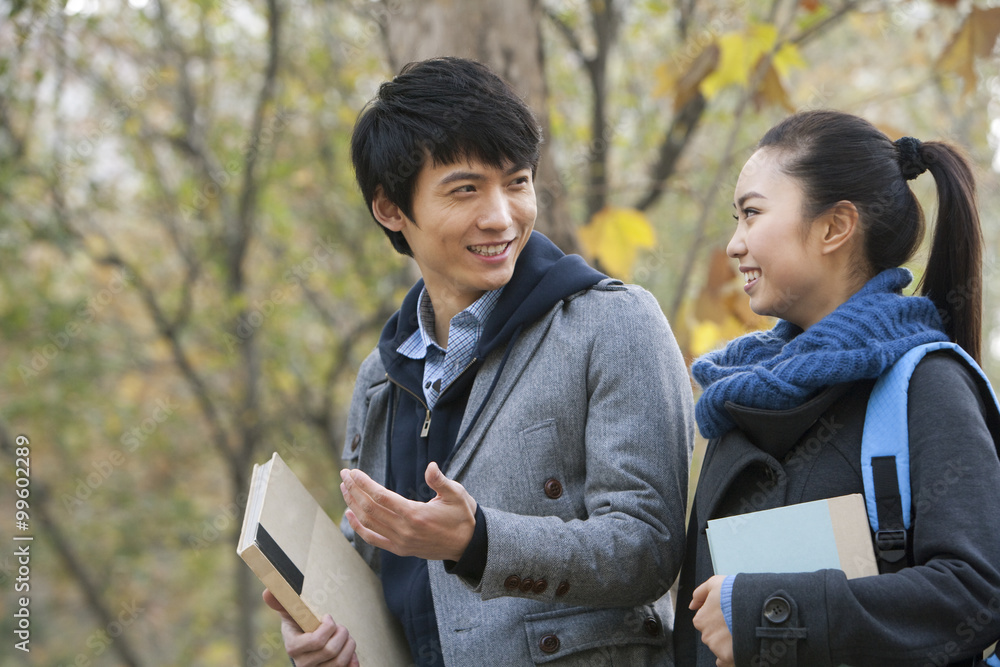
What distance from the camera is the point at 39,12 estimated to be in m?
4.32

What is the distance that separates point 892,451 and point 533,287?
814 mm

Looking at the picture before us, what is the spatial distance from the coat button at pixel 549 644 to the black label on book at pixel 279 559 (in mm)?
469

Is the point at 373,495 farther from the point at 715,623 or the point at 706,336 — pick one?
the point at 706,336

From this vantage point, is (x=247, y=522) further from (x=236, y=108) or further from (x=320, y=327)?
(x=320, y=327)

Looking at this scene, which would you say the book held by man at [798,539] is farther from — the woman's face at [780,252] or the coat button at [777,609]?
the woman's face at [780,252]

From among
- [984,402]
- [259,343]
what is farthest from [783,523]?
[259,343]

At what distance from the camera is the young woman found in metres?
1.35

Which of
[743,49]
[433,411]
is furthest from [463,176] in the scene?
[743,49]

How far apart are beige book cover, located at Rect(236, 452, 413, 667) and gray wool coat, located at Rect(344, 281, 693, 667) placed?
0.18m

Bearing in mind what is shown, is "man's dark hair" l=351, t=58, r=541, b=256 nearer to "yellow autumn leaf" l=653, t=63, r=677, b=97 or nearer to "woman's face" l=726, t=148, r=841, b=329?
"woman's face" l=726, t=148, r=841, b=329

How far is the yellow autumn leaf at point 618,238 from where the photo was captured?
3283mm

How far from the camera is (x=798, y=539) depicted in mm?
1479

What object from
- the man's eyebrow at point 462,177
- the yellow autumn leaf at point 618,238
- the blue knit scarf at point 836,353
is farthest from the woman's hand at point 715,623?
the yellow autumn leaf at point 618,238

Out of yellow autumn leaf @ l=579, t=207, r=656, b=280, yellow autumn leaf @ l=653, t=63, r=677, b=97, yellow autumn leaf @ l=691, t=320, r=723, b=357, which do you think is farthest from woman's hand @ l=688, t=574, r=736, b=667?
yellow autumn leaf @ l=653, t=63, r=677, b=97
